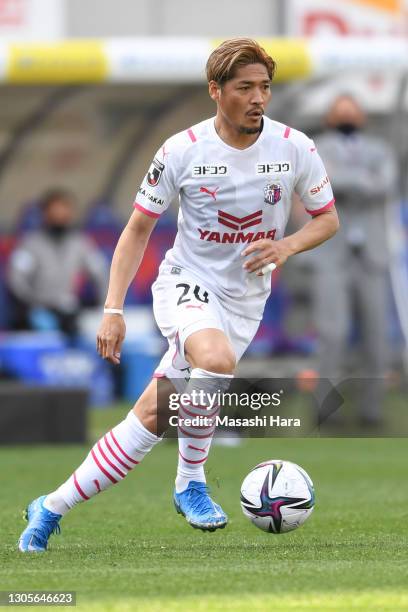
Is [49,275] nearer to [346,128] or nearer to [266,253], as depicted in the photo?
[346,128]

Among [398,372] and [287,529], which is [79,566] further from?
[398,372]

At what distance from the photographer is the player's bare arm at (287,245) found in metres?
5.94

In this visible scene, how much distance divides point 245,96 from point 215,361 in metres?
1.05

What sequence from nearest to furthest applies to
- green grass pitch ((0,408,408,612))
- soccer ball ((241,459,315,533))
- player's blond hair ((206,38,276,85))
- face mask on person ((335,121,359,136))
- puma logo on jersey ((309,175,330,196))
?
green grass pitch ((0,408,408,612)), player's blond hair ((206,38,276,85)), soccer ball ((241,459,315,533)), puma logo on jersey ((309,175,330,196)), face mask on person ((335,121,359,136))

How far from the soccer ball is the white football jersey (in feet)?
2.19

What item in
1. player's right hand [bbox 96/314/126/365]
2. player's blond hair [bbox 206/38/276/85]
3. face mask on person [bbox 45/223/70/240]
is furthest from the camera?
face mask on person [bbox 45/223/70/240]

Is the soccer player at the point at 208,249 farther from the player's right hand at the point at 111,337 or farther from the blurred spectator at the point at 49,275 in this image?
the blurred spectator at the point at 49,275

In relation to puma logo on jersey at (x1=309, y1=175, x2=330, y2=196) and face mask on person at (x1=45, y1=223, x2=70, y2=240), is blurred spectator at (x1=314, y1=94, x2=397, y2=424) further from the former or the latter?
puma logo on jersey at (x1=309, y1=175, x2=330, y2=196)

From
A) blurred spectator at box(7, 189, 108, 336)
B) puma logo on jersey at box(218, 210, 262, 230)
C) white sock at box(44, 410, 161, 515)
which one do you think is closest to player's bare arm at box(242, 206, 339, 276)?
puma logo on jersey at box(218, 210, 262, 230)

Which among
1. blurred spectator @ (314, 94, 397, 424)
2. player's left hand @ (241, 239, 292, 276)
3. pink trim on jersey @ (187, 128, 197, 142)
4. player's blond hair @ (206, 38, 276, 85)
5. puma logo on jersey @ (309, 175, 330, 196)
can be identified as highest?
blurred spectator @ (314, 94, 397, 424)

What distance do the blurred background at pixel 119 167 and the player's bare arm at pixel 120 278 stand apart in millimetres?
5863

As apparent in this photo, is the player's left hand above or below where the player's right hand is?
above

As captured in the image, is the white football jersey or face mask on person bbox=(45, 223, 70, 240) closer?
the white football jersey

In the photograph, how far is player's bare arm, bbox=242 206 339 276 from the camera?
5.94 metres
